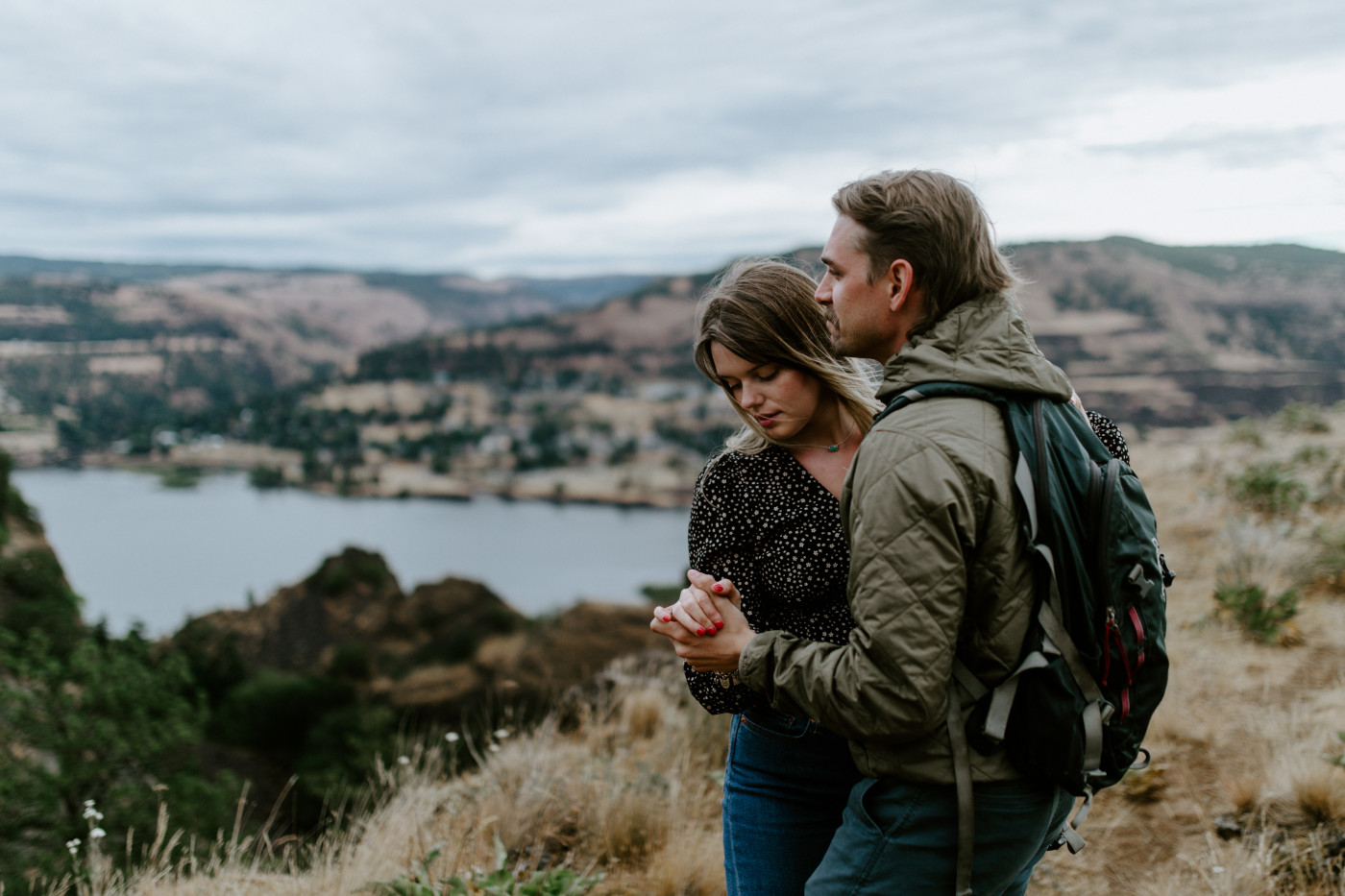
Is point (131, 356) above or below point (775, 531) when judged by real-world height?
below

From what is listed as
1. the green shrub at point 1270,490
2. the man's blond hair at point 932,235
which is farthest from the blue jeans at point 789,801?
the green shrub at point 1270,490

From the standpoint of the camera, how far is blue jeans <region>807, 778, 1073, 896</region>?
128 centimetres

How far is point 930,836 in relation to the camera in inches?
50.1

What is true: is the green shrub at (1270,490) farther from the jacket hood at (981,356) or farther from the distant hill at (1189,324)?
the distant hill at (1189,324)

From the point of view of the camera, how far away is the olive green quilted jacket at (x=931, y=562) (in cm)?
114

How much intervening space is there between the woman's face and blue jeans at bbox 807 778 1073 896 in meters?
0.69

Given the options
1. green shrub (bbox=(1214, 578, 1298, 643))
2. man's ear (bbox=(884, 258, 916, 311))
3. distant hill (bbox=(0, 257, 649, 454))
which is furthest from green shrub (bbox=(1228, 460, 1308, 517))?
distant hill (bbox=(0, 257, 649, 454))

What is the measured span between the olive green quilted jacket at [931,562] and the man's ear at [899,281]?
0.08 metres

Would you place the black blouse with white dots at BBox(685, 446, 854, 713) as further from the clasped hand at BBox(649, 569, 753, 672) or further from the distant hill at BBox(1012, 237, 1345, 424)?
the distant hill at BBox(1012, 237, 1345, 424)

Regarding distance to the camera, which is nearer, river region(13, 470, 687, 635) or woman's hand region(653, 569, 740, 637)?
woman's hand region(653, 569, 740, 637)

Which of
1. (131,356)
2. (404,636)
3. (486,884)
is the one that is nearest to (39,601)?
(404,636)

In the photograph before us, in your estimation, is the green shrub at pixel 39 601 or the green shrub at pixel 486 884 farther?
the green shrub at pixel 39 601

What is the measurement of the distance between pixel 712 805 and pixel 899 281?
9.75 feet

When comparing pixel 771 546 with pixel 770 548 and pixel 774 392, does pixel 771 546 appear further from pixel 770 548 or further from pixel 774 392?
pixel 774 392
